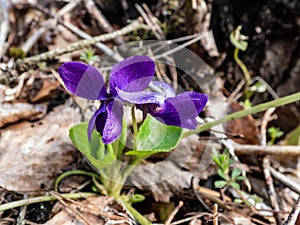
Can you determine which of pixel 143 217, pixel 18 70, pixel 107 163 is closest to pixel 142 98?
pixel 107 163

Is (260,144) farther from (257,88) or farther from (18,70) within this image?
(18,70)

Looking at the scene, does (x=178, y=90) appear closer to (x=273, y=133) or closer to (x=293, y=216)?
(x=273, y=133)

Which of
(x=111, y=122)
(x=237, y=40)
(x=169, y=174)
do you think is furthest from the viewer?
(x=237, y=40)

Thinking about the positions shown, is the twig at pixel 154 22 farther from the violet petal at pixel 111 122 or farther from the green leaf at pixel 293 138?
the violet petal at pixel 111 122

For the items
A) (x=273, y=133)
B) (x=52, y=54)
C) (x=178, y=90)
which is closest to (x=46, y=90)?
(x=52, y=54)

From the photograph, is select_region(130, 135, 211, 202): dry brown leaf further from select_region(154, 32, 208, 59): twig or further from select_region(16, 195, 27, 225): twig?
select_region(154, 32, 208, 59): twig

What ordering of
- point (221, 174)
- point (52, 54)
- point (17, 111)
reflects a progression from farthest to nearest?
point (52, 54)
point (17, 111)
point (221, 174)
